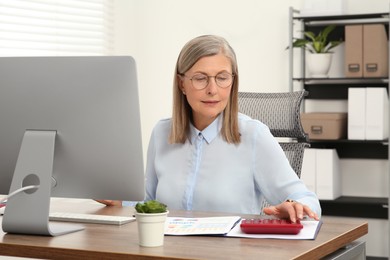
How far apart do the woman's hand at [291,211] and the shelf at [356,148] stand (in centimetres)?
293

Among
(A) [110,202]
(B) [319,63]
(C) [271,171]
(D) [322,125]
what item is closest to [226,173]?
(C) [271,171]

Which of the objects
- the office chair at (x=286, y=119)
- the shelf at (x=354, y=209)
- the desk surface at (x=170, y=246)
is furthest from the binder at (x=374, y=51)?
the desk surface at (x=170, y=246)

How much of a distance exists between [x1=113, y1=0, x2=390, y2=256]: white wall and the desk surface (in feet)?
→ 10.5

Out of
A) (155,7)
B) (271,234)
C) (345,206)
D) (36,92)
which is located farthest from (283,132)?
(155,7)

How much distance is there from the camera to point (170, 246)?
1.77 m

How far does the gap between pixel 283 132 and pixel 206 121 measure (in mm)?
505

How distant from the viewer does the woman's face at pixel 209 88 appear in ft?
7.74

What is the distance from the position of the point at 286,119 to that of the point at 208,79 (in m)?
0.62

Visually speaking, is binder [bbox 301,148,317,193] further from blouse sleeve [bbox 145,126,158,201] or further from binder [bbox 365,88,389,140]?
blouse sleeve [bbox 145,126,158,201]

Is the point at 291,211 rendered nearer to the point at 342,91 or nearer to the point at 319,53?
the point at 319,53

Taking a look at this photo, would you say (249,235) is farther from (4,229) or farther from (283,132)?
(283,132)

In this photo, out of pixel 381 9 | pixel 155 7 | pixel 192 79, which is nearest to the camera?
pixel 192 79

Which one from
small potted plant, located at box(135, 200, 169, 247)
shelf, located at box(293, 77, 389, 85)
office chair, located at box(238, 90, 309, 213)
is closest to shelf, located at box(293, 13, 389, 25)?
shelf, located at box(293, 77, 389, 85)

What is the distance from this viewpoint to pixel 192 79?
2.39 metres
